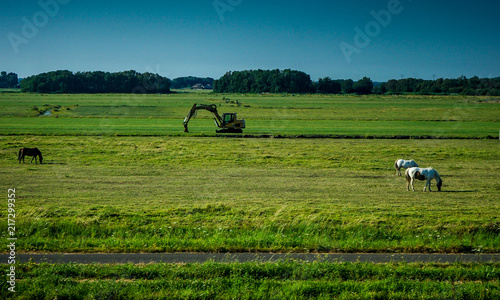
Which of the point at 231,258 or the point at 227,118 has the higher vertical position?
the point at 227,118

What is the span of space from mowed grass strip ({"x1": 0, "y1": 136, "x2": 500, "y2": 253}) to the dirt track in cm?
46

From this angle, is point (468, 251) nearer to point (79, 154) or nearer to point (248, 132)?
point (79, 154)

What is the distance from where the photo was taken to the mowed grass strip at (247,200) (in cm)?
1220

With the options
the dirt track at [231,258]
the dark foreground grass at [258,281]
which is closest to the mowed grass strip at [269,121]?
the dirt track at [231,258]

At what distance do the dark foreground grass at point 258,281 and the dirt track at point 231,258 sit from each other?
23.6 inches

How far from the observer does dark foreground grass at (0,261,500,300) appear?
834 cm

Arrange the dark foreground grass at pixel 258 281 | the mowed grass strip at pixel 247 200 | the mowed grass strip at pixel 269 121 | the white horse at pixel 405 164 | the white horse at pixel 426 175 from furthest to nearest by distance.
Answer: the mowed grass strip at pixel 269 121 < the white horse at pixel 405 164 < the white horse at pixel 426 175 < the mowed grass strip at pixel 247 200 < the dark foreground grass at pixel 258 281

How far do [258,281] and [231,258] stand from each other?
188cm

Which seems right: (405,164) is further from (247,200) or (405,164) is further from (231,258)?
(231,258)

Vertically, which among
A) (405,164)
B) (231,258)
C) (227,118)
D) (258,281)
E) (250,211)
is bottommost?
(250,211)

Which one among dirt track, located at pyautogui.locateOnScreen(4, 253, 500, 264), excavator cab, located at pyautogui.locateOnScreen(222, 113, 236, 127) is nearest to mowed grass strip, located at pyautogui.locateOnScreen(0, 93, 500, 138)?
excavator cab, located at pyautogui.locateOnScreen(222, 113, 236, 127)

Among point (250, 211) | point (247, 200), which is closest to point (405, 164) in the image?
point (247, 200)

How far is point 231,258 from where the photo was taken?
35.0 feet

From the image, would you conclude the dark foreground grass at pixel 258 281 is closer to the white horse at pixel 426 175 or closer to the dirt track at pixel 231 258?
the dirt track at pixel 231 258
